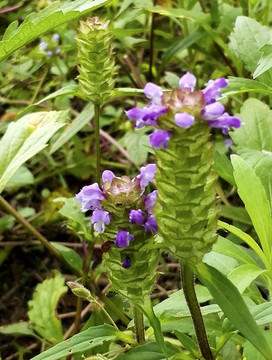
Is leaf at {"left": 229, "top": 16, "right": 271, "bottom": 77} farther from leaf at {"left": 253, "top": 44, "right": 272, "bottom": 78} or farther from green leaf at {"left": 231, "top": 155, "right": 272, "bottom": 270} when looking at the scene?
green leaf at {"left": 231, "top": 155, "right": 272, "bottom": 270}

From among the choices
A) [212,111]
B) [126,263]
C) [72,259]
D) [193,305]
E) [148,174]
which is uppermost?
[212,111]

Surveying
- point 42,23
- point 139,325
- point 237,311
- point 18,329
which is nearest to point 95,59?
point 42,23

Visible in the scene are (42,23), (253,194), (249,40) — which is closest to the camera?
(253,194)

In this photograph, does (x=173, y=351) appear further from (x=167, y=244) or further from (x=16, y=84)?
→ (x=16, y=84)

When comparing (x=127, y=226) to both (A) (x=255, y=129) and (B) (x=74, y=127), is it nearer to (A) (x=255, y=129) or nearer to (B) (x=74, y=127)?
(A) (x=255, y=129)

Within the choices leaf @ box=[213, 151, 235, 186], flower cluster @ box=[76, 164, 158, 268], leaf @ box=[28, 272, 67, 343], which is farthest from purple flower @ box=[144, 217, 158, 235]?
leaf @ box=[28, 272, 67, 343]
